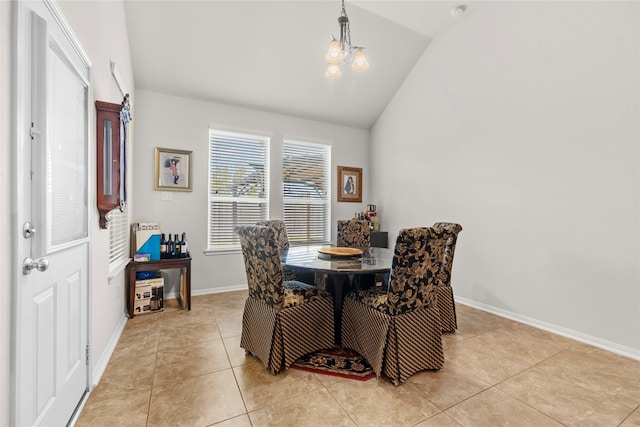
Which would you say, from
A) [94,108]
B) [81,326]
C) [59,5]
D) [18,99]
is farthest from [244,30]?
[81,326]

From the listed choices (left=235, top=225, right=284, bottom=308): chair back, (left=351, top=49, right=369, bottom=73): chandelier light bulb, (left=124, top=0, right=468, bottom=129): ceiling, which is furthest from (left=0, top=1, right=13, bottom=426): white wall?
(left=124, top=0, right=468, bottom=129): ceiling

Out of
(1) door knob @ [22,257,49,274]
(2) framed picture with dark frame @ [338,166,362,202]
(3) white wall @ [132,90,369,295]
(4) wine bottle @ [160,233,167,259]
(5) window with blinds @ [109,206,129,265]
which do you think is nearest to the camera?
(1) door knob @ [22,257,49,274]

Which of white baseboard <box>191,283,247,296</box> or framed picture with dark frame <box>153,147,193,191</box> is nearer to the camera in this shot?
framed picture with dark frame <box>153,147,193,191</box>

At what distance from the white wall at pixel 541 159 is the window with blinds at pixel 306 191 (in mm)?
1522

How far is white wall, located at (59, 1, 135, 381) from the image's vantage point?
5.80 feet

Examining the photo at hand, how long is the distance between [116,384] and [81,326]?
50 centimetres

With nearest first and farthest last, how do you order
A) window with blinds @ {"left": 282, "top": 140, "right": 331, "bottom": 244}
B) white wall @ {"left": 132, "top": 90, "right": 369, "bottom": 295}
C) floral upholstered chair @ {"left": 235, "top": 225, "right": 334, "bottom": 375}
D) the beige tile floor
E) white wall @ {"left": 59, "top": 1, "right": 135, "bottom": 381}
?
1. the beige tile floor
2. white wall @ {"left": 59, "top": 1, "right": 135, "bottom": 381}
3. floral upholstered chair @ {"left": 235, "top": 225, "right": 334, "bottom": 375}
4. white wall @ {"left": 132, "top": 90, "right": 369, "bottom": 295}
5. window with blinds @ {"left": 282, "top": 140, "right": 331, "bottom": 244}

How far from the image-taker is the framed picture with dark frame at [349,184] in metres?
5.04

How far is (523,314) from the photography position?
10.2 feet

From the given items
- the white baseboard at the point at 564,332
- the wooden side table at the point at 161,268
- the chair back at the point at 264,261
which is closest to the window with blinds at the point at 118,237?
the wooden side table at the point at 161,268

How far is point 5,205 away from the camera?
1.04 m

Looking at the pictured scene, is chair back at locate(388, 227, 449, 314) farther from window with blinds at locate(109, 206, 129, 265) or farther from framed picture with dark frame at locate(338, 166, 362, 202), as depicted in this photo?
framed picture with dark frame at locate(338, 166, 362, 202)

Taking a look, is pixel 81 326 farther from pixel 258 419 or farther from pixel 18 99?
pixel 18 99

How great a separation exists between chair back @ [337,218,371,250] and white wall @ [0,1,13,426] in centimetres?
337
